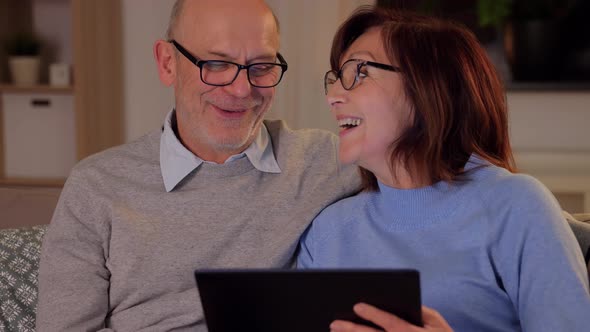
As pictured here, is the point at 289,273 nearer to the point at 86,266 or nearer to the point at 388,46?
the point at 388,46

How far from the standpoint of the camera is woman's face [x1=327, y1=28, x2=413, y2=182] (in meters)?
1.42

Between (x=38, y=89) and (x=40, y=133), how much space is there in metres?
0.26

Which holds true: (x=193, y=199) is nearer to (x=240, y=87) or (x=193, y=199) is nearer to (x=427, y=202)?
(x=240, y=87)

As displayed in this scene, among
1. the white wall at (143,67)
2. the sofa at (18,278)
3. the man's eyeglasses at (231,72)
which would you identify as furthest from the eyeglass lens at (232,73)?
the white wall at (143,67)

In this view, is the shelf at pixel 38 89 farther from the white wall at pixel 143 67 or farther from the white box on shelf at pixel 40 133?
the white wall at pixel 143 67

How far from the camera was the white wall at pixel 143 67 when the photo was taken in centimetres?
364

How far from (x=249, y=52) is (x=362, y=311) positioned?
2.26 ft

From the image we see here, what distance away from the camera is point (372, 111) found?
4.66ft

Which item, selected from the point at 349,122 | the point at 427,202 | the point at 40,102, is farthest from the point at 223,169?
the point at 40,102

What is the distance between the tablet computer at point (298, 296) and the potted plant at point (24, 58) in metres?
2.73

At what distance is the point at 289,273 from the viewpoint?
1.07m

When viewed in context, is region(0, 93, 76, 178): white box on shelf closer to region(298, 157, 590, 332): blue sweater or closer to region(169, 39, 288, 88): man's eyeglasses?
region(169, 39, 288, 88): man's eyeglasses

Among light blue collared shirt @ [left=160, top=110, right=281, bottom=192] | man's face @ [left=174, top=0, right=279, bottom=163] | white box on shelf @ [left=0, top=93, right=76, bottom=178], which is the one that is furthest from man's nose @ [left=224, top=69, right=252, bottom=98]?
white box on shelf @ [left=0, top=93, right=76, bottom=178]

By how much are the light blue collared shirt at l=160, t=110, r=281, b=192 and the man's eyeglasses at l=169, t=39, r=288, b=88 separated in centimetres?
12
